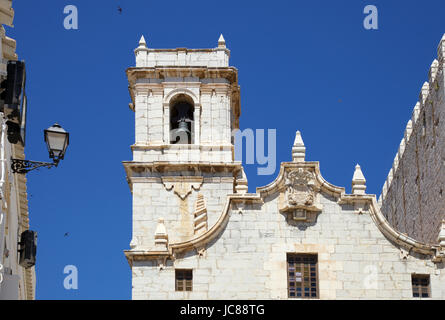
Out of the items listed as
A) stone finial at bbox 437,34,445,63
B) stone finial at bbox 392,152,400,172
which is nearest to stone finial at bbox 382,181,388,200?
stone finial at bbox 392,152,400,172

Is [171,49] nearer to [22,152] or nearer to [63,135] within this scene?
[22,152]

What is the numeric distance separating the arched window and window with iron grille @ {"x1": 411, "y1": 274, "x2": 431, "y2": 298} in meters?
14.3

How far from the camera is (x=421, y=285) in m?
41.2

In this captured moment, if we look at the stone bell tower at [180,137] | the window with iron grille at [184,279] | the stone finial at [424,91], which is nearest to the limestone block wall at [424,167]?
the stone finial at [424,91]

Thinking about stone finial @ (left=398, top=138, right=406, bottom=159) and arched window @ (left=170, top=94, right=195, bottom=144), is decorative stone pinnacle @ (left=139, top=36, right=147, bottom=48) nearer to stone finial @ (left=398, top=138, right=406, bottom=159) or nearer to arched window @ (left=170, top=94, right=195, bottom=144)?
arched window @ (left=170, top=94, right=195, bottom=144)

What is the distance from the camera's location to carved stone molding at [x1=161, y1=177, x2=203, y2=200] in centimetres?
5062

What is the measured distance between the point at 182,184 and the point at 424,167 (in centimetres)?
1031

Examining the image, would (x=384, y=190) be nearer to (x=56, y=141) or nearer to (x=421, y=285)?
(x=421, y=285)

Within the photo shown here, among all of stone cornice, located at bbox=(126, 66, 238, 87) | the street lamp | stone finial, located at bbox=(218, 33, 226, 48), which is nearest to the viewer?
the street lamp

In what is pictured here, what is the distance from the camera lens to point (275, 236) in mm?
41500

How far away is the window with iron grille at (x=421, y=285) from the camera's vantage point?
135 feet

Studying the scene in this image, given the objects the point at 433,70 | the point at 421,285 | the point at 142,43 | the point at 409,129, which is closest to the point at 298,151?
the point at 421,285

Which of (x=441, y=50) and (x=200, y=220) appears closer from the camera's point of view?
(x=200, y=220)

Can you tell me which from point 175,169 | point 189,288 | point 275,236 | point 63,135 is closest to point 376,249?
point 275,236
